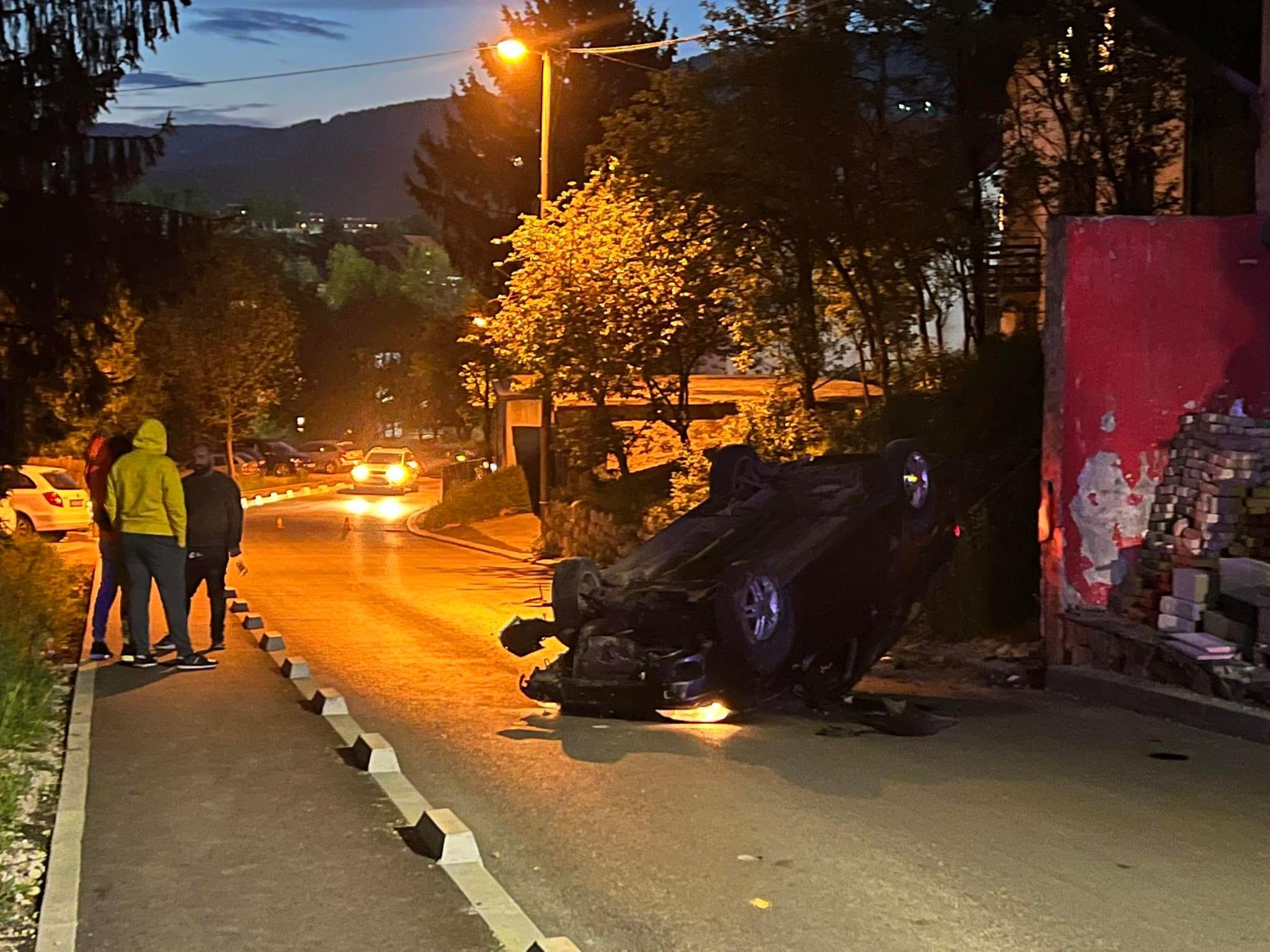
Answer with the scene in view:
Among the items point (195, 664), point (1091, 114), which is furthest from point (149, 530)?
point (1091, 114)

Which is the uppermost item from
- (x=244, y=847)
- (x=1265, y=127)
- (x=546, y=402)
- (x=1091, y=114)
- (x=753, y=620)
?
(x=1091, y=114)

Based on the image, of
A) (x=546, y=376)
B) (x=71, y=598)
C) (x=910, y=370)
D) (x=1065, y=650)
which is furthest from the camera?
(x=546, y=376)

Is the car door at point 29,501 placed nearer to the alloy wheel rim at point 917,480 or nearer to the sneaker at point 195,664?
the sneaker at point 195,664

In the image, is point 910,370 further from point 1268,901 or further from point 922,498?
point 1268,901

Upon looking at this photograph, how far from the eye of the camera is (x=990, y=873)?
21.7 feet

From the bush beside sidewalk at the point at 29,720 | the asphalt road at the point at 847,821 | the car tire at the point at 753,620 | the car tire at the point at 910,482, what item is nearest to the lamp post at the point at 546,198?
the bush beside sidewalk at the point at 29,720

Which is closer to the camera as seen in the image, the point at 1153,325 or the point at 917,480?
the point at 917,480

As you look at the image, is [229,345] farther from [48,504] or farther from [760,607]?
[760,607]

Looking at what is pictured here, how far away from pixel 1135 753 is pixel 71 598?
11695 millimetres

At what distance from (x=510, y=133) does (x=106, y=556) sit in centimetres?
4116

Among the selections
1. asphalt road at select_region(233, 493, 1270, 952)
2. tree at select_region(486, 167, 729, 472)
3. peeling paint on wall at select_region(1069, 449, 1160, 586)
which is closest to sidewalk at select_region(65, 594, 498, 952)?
asphalt road at select_region(233, 493, 1270, 952)

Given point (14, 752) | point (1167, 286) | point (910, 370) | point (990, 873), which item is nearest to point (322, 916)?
point (990, 873)

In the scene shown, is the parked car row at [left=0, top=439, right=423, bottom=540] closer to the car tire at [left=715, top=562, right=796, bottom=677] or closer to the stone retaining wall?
the car tire at [left=715, top=562, right=796, bottom=677]

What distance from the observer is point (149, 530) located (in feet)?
37.6
